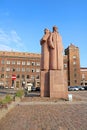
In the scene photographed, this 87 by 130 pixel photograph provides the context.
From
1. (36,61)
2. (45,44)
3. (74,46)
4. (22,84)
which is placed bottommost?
(22,84)

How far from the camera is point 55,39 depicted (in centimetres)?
1883

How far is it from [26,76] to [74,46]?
30.0 m

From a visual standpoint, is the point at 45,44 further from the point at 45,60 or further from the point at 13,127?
the point at 13,127

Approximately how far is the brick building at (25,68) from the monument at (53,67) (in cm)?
6563

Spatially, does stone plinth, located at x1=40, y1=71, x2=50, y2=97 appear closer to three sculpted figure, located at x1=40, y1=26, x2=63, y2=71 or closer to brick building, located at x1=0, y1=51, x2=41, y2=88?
three sculpted figure, located at x1=40, y1=26, x2=63, y2=71

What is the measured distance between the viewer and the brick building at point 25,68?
3388 inches

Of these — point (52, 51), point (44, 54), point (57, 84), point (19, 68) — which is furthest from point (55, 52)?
point (19, 68)

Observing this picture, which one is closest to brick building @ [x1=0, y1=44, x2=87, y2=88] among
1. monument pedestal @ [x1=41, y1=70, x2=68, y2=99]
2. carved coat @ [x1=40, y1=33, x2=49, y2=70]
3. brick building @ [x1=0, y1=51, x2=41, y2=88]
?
brick building @ [x1=0, y1=51, x2=41, y2=88]

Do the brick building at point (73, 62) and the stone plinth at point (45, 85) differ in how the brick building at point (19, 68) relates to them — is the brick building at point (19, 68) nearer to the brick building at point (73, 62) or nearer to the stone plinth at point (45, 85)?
the brick building at point (73, 62)

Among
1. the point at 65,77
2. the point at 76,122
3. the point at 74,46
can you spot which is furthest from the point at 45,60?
the point at 74,46

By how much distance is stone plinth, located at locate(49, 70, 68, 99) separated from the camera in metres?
17.0

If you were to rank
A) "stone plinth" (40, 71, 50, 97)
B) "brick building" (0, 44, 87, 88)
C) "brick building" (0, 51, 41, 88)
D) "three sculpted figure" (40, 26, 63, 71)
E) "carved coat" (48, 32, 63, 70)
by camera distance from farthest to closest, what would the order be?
"brick building" (0, 44, 87, 88) < "brick building" (0, 51, 41, 88) < "three sculpted figure" (40, 26, 63, 71) < "carved coat" (48, 32, 63, 70) < "stone plinth" (40, 71, 50, 97)

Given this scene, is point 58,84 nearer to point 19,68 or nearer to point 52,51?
point 52,51

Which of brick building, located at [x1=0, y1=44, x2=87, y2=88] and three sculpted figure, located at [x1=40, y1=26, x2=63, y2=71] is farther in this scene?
brick building, located at [x1=0, y1=44, x2=87, y2=88]
